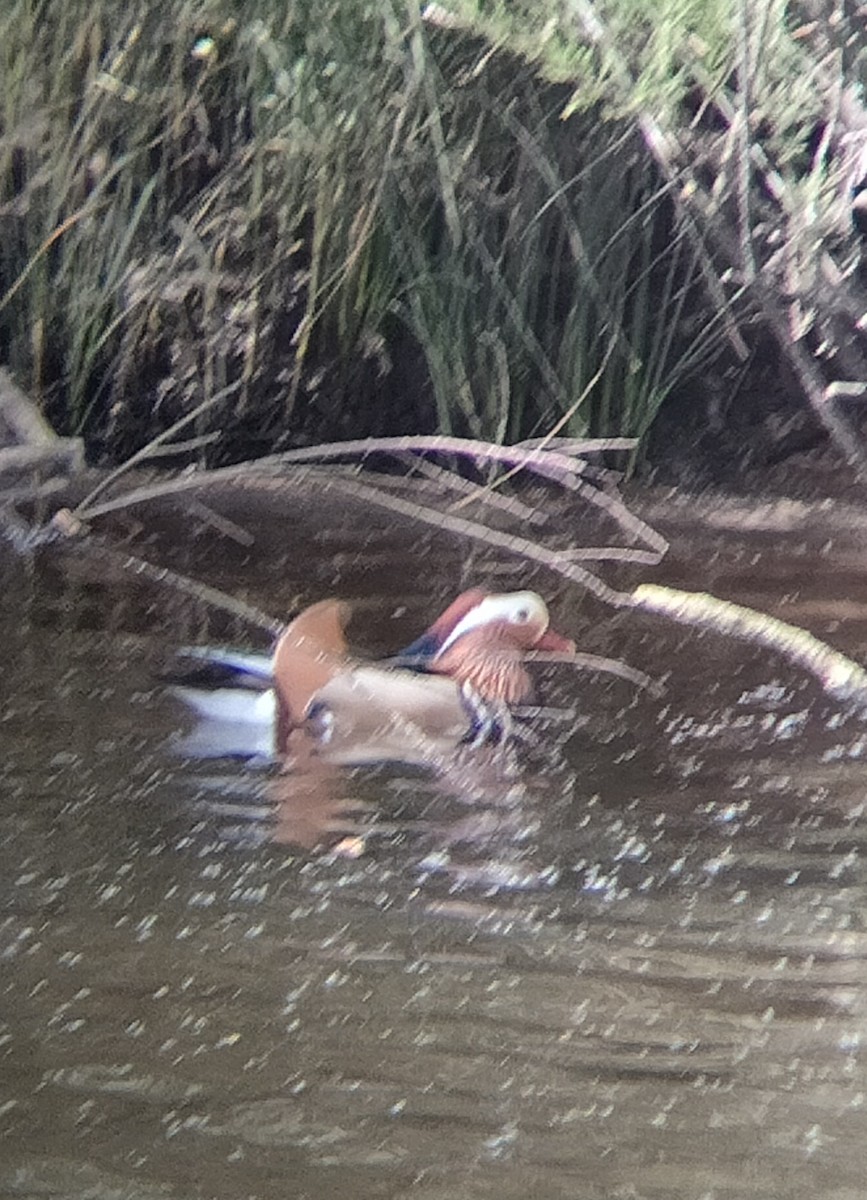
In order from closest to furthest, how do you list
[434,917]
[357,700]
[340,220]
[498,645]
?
[434,917] → [357,700] → [498,645] → [340,220]

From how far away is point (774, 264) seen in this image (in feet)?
6.06

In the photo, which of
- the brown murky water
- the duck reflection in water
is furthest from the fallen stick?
the duck reflection in water

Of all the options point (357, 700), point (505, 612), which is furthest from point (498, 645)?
point (357, 700)

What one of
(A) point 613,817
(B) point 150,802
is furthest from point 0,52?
(A) point 613,817

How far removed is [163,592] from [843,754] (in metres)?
0.61

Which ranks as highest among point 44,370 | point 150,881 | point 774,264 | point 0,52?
point 0,52

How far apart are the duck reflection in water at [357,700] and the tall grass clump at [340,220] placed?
258 millimetres

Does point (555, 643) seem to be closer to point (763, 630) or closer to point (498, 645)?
point (498, 645)

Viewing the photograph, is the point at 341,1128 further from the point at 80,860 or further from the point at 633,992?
the point at 80,860

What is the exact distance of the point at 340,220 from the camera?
179 cm

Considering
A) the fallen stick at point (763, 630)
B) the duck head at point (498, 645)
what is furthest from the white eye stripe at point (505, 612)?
the fallen stick at point (763, 630)

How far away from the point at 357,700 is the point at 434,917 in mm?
312

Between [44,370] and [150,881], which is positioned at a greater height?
[44,370]

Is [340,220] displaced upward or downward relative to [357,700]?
upward
